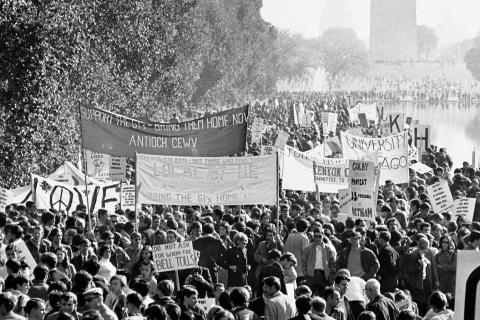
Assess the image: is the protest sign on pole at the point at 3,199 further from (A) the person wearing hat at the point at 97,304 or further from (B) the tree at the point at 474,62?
(B) the tree at the point at 474,62

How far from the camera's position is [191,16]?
5838 centimetres

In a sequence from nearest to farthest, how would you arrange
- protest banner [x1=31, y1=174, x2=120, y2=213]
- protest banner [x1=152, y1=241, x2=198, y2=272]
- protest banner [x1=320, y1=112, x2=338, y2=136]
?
1. protest banner [x1=152, y1=241, x2=198, y2=272]
2. protest banner [x1=31, y1=174, x2=120, y2=213]
3. protest banner [x1=320, y1=112, x2=338, y2=136]

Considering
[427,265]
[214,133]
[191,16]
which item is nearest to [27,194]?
[214,133]

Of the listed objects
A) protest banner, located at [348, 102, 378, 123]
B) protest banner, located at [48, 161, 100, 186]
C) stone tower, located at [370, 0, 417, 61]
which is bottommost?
protest banner, located at [348, 102, 378, 123]

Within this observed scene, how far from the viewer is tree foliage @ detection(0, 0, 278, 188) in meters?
25.3

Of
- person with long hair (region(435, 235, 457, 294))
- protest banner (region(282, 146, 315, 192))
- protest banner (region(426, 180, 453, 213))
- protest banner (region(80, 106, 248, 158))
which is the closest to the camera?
person with long hair (region(435, 235, 457, 294))

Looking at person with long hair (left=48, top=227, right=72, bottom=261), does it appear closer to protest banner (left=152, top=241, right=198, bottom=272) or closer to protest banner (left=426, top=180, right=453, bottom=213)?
protest banner (left=152, top=241, right=198, bottom=272)

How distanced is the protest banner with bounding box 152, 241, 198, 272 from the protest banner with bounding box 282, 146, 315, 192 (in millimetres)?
7770

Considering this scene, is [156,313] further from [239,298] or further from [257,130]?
[257,130]

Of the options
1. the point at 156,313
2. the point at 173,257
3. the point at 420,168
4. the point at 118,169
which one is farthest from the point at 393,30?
the point at 156,313

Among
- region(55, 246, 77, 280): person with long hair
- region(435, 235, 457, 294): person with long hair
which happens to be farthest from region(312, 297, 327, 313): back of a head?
region(435, 235, 457, 294): person with long hair

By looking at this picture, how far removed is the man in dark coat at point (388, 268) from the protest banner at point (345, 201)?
386cm

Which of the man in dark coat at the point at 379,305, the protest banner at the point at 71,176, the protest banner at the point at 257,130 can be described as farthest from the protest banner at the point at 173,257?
the protest banner at the point at 257,130

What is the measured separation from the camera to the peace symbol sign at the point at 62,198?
19953 mm
